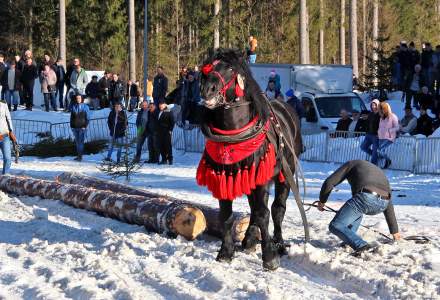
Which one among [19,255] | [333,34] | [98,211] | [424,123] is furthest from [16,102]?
[333,34]

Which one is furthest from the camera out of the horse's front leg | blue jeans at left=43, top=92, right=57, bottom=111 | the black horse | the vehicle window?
blue jeans at left=43, top=92, right=57, bottom=111

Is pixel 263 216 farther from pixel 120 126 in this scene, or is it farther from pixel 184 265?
pixel 120 126

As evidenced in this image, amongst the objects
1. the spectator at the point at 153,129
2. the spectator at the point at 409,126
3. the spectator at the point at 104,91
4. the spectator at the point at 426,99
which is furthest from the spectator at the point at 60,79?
the spectator at the point at 409,126

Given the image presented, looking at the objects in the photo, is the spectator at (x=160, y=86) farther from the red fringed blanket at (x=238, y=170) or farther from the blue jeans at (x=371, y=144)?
the red fringed blanket at (x=238, y=170)

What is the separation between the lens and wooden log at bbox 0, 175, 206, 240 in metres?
9.91

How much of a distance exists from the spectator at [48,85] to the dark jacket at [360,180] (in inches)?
919

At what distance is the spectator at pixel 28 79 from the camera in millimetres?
31328

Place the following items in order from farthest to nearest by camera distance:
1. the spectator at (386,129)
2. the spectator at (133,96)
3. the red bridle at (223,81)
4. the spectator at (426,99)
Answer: the spectator at (133,96), the spectator at (426,99), the spectator at (386,129), the red bridle at (223,81)

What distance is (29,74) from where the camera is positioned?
104 feet

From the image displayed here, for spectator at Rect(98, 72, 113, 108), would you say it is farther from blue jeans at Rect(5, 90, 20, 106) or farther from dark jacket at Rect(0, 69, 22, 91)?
blue jeans at Rect(5, 90, 20, 106)

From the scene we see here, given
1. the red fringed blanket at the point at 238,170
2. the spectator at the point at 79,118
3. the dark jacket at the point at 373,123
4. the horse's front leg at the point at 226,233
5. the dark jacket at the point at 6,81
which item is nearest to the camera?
the red fringed blanket at the point at 238,170

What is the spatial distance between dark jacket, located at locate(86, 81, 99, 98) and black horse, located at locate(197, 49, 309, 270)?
23.1m

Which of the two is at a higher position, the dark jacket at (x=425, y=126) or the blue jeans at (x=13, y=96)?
the blue jeans at (x=13, y=96)

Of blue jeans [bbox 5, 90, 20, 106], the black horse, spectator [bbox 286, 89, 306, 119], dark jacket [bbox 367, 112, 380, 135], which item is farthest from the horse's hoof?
blue jeans [bbox 5, 90, 20, 106]
